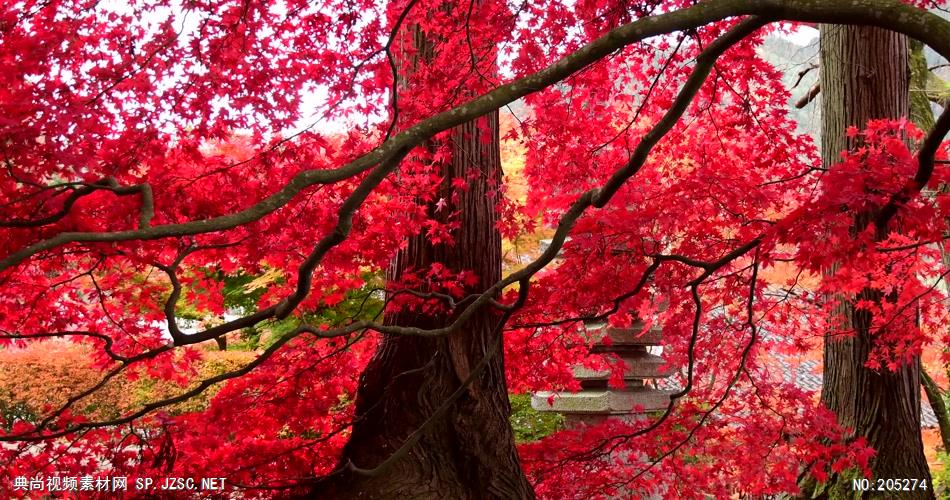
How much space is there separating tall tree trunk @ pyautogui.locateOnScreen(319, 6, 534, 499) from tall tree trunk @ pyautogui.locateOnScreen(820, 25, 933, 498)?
2.42 metres

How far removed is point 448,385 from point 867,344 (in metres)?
2.95

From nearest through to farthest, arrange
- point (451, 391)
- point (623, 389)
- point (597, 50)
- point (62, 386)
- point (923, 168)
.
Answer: point (597, 50), point (923, 168), point (451, 391), point (623, 389), point (62, 386)

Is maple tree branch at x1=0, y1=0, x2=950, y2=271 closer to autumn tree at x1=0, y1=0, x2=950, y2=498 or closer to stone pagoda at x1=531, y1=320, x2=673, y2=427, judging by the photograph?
autumn tree at x1=0, y1=0, x2=950, y2=498

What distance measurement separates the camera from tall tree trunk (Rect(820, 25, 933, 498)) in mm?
4941

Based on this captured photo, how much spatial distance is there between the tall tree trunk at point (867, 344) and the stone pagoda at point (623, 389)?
1.31m

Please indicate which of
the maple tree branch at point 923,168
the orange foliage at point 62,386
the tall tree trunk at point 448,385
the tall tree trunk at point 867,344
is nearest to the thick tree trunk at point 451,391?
the tall tree trunk at point 448,385

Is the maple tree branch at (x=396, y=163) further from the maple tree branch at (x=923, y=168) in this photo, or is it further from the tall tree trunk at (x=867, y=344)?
the tall tree trunk at (x=867, y=344)

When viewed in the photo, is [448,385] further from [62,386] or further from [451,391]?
[62,386]

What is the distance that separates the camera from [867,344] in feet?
16.8

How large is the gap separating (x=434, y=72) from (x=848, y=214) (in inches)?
94.0

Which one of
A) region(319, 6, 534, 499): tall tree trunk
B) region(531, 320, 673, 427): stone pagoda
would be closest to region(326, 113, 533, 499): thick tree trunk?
region(319, 6, 534, 499): tall tree trunk

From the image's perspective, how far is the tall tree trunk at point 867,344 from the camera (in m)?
4.94

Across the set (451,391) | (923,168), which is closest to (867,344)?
(923,168)

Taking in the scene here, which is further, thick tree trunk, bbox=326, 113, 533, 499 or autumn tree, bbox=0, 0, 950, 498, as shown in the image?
thick tree trunk, bbox=326, 113, 533, 499
